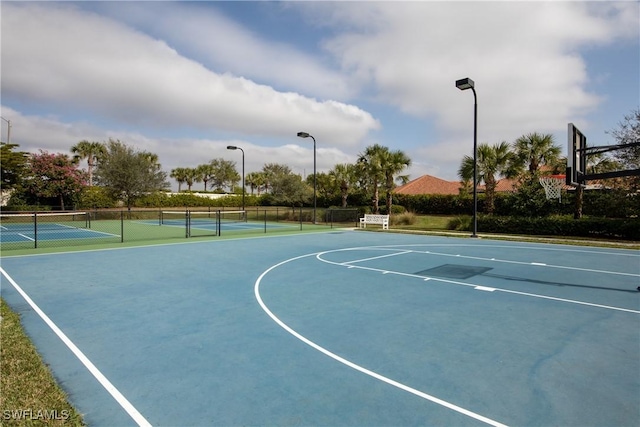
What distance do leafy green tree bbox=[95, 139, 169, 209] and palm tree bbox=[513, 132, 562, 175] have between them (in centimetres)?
3813

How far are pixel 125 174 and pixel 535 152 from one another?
4012cm

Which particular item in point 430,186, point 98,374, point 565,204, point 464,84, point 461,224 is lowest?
point 98,374

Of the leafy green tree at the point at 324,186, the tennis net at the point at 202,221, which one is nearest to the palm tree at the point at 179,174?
the tennis net at the point at 202,221

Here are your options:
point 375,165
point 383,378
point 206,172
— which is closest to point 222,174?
point 206,172

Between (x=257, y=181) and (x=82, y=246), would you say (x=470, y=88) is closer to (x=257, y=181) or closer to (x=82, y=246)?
(x=82, y=246)

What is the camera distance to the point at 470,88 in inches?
759

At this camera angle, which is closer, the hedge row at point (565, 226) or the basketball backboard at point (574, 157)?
the basketball backboard at point (574, 157)

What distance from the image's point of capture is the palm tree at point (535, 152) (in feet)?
84.8

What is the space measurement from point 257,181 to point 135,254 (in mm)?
73882

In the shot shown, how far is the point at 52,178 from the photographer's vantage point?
37031mm

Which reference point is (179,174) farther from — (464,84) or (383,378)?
(383,378)

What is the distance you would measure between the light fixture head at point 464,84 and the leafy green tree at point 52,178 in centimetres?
3804

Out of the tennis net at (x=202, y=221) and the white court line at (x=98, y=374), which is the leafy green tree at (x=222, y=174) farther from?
the white court line at (x=98, y=374)

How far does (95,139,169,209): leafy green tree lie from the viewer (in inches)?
1599
